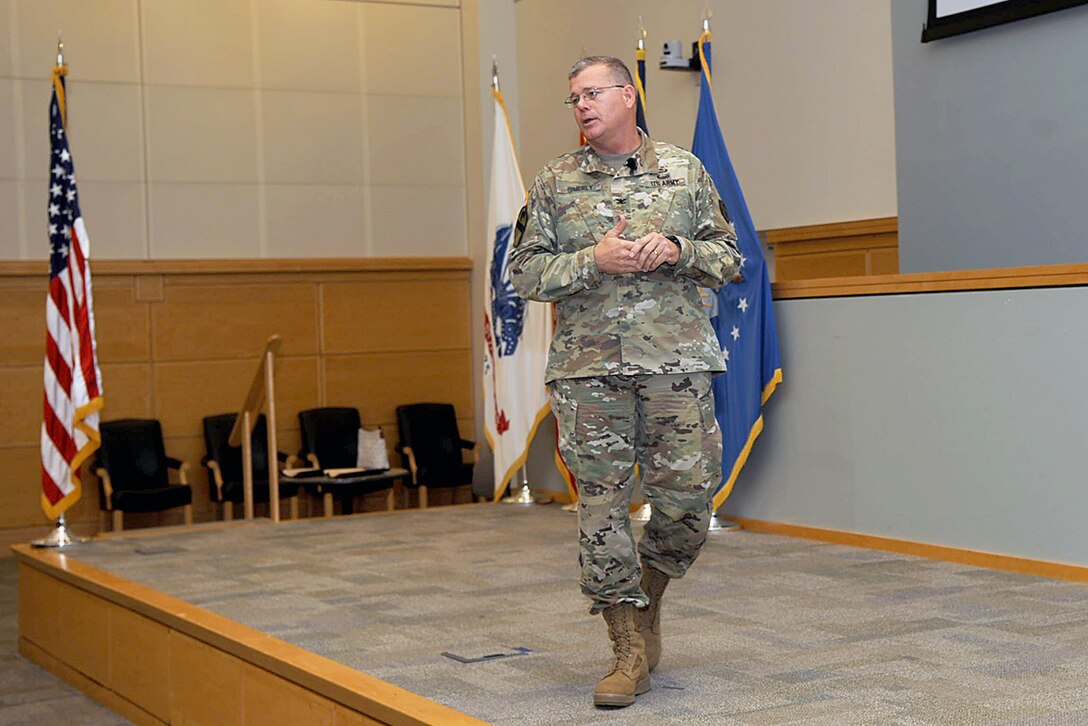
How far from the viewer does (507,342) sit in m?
9.05

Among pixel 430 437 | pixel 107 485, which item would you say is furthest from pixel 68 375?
pixel 430 437

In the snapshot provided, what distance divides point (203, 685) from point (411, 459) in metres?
5.78

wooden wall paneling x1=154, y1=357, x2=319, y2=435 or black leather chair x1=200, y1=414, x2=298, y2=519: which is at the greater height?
wooden wall paneling x1=154, y1=357, x2=319, y2=435

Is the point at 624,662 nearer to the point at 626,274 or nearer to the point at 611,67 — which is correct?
the point at 626,274

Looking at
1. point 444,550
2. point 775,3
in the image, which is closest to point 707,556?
point 444,550

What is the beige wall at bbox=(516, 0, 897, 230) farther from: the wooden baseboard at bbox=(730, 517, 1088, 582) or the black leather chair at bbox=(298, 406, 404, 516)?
the black leather chair at bbox=(298, 406, 404, 516)

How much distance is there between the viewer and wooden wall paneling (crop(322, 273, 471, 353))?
11.5 m

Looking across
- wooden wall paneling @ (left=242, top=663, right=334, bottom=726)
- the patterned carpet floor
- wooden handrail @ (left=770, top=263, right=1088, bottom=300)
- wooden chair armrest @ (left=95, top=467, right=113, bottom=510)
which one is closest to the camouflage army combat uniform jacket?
the patterned carpet floor

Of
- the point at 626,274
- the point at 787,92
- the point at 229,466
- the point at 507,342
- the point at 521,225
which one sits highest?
the point at 787,92

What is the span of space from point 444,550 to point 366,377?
15.4ft

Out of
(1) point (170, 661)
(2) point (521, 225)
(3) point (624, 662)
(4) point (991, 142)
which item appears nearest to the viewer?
(3) point (624, 662)

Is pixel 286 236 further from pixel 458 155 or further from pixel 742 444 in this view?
pixel 742 444

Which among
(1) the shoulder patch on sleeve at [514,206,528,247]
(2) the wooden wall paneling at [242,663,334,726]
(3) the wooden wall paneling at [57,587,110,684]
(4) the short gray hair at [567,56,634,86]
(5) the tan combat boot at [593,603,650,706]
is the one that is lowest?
(3) the wooden wall paneling at [57,587,110,684]

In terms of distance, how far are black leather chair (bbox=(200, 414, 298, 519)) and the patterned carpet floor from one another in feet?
8.06
